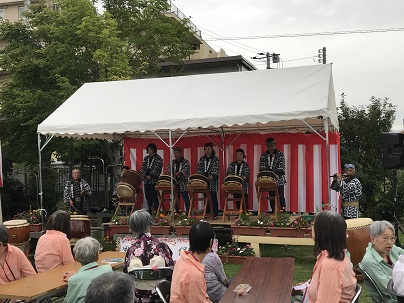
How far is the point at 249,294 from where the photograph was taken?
3.56m

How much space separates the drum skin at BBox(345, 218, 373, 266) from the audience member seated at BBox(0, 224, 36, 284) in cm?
400

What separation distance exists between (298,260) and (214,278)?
4.46 meters

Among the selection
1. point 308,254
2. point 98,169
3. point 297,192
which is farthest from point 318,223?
point 98,169

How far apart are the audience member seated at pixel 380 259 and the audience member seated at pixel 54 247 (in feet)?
9.66

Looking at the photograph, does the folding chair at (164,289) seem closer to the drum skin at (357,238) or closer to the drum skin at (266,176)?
the drum skin at (357,238)

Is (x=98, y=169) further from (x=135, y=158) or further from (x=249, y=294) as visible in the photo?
(x=249, y=294)

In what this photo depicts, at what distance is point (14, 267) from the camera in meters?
4.21

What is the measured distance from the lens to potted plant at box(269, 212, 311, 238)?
741 centimetres

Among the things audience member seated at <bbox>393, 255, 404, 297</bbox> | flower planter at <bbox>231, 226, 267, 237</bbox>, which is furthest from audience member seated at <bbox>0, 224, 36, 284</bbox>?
flower planter at <bbox>231, 226, 267, 237</bbox>

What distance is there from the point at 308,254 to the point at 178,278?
577 centimetres

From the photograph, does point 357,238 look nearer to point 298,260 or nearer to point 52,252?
point 298,260

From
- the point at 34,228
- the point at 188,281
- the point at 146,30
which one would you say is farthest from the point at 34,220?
the point at 146,30

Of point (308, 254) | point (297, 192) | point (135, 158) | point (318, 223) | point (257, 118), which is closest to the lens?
point (318, 223)

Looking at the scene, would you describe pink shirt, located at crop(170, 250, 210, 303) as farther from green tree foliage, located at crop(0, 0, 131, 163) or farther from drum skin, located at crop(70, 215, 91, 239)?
green tree foliage, located at crop(0, 0, 131, 163)
